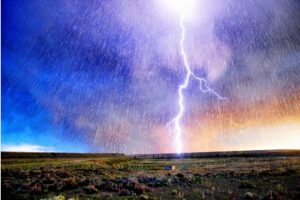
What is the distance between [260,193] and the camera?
18.5 metres

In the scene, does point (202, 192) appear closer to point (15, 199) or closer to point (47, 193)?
point (47, 193)

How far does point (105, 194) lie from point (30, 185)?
7.82m

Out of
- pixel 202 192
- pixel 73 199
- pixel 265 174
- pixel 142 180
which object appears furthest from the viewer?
pixel 265 174

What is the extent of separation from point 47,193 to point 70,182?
3.27 m

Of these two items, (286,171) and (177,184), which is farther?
(286,171)

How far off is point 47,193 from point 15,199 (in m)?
2.37

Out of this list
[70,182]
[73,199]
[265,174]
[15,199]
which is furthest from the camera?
[265,174]

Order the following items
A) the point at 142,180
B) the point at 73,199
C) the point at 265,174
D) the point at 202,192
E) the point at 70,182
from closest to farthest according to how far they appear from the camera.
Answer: the point at 73,199 < the point at 202,192 < the point at 70,182 < the point at 142,180 < the point at 265,174

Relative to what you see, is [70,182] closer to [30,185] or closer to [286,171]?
[30,185]

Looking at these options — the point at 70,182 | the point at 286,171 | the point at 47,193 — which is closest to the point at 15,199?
the point at 47,193

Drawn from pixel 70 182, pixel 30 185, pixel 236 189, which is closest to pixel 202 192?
pixel 236 189

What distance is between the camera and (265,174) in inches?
1152

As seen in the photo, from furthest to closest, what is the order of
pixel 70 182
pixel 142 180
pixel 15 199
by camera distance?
pixel 142 180, pixel 70 182, pixel 15 199

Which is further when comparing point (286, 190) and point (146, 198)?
point (286, 190)
